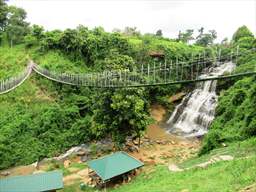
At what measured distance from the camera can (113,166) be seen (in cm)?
1574

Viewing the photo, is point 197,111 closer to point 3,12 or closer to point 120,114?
point 120,114

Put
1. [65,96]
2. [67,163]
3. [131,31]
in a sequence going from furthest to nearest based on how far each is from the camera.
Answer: [131,31] < [65,96] < [67,163]

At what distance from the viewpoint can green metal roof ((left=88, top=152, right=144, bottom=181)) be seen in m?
15.4

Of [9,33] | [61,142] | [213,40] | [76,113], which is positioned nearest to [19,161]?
[61,142]

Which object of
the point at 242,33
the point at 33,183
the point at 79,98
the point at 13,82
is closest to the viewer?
the point at 33,183

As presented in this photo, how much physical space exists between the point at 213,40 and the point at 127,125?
3154 cm

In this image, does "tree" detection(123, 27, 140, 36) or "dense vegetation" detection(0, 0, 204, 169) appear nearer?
"dense vegetation" detection(0, 0, 204, 169)

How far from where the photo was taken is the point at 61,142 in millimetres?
21422

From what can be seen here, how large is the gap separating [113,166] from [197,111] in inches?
385

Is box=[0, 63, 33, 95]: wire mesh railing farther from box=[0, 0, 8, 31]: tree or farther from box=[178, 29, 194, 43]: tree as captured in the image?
box=[178, 29, 194, 43]: tree

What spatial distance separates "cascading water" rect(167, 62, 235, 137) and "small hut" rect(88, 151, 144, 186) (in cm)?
683

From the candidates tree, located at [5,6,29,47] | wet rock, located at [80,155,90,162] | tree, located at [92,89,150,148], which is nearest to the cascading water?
tree, located at [92,89,150,148]

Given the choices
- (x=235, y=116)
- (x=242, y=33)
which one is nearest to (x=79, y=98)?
(x=235, y=116)

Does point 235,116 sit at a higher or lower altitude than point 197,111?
higher
